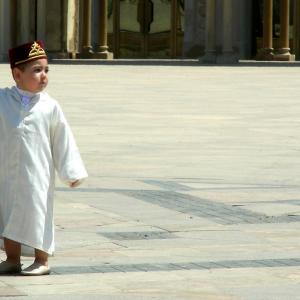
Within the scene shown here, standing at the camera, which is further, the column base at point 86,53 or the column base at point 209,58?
the column base at point 86,53

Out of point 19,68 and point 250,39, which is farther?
point 250,39

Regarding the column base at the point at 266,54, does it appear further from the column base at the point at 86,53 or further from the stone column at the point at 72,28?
the stone column at the point at 72,28

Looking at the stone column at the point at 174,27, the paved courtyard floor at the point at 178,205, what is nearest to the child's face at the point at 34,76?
the paved courtyard floor at the point at 178,205

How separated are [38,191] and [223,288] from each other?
1162 mm

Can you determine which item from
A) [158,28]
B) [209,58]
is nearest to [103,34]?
[209,58]

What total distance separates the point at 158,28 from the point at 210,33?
18.3 feet

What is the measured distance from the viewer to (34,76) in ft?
25.3

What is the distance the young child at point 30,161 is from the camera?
7637 mm

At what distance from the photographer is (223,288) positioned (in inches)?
284

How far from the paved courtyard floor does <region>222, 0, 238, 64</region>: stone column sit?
18021 millimetres

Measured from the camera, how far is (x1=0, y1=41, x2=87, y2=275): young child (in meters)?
7.64

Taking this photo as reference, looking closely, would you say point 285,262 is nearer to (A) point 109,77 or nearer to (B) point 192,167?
(B) point 192,167

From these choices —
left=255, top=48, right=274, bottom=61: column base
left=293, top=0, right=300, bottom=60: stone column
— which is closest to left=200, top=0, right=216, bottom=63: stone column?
left=255, top=48, right=274, bottom=61: column base

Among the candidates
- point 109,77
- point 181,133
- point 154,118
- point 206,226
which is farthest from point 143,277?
point 109,77
